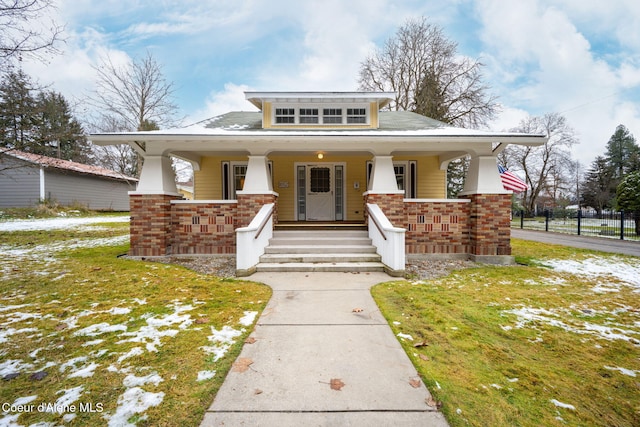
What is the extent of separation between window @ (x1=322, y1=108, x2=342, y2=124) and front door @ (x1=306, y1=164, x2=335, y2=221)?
1.63 metres

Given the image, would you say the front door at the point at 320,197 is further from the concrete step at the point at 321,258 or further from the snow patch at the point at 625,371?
the snow patch at the point at 625,371

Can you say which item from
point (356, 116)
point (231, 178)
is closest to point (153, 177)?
point (231, 178)

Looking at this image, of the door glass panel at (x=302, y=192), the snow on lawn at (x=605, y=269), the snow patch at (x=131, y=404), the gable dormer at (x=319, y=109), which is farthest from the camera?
the door glass panel at (x=302, y=192)

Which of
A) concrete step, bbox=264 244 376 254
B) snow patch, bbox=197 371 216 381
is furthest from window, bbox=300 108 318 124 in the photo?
snow patch, bbox=197 371 216 381

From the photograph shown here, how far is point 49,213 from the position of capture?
55.5 ft

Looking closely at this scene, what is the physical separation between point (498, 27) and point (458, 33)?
7.46m

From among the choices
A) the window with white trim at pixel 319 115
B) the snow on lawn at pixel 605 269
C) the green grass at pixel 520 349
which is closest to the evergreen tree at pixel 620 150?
the snow on lawn at pixel 605 269

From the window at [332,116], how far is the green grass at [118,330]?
6836mm

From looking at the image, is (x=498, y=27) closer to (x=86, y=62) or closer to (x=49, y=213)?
(x=86, y=62)

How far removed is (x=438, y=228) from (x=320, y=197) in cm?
446

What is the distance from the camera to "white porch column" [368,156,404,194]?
7711 mm

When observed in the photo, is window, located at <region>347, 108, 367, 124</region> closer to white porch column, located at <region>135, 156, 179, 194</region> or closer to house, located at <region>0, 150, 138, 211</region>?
white porch column, located at <region>135, 156, 179, 194</region>

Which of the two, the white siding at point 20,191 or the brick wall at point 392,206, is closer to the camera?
the brick wall at point 392,206

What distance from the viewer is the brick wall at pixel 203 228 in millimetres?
7809
